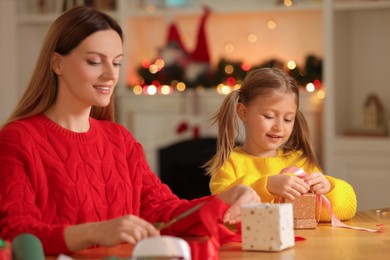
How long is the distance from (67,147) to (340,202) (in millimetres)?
668

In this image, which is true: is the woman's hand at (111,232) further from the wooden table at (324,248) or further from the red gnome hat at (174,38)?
the red gnome hat at (174,38)

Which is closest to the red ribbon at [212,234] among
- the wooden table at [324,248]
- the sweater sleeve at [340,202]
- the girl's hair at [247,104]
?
the wooden table at [324,248]

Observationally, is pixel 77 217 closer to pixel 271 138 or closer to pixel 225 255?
pixel 225 255

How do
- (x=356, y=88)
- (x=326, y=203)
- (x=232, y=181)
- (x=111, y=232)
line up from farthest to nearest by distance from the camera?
(x=356, y=88) < (x=232, y=181) < (x=326, y=203) < (x=111, y=232)

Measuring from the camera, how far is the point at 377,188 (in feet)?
16.3

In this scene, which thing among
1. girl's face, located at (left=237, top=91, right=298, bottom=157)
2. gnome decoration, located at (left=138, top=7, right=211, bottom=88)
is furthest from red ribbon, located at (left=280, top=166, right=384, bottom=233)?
gnome decoration, located at (left=138, top=7, right=211, bottom=88)

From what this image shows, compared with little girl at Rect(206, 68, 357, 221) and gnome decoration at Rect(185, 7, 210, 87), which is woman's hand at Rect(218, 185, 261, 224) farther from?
gnome decoration at Rect(185, 7, 210, 87)

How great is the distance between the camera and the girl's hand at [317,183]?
6.48ft

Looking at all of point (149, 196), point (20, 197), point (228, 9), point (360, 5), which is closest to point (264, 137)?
point (149, 196)

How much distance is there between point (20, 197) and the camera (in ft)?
5.63

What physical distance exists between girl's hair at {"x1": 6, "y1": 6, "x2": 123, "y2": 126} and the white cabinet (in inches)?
129

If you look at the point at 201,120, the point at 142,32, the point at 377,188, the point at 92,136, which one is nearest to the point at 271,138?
the point at 92,136

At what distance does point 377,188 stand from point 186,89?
1.39 metres

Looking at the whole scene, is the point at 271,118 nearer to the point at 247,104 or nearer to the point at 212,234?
the point at 247,104
